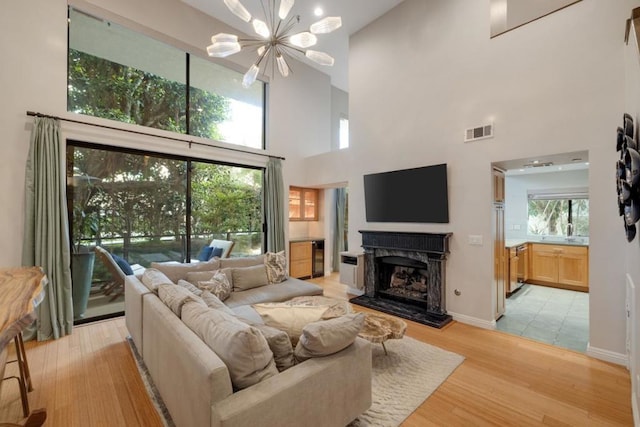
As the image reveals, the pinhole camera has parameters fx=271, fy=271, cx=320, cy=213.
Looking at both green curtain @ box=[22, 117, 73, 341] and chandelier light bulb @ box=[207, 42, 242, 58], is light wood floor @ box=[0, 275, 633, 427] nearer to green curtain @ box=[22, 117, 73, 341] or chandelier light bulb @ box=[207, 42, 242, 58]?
green curtain @ box=[22, 117, 73, 341]

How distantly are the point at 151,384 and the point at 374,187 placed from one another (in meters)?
3.88

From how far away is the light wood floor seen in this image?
1.98 meters

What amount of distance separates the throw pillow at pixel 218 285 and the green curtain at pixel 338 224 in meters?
3.89

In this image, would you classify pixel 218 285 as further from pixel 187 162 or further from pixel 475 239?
pixel 475 239

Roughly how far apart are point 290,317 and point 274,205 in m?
3.85

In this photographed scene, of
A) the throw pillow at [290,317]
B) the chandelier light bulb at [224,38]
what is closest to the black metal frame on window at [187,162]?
the chandelier light bulb at [224,38]

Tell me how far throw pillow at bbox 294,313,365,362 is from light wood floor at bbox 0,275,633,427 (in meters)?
0.86

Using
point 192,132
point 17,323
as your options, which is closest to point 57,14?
point 192,132

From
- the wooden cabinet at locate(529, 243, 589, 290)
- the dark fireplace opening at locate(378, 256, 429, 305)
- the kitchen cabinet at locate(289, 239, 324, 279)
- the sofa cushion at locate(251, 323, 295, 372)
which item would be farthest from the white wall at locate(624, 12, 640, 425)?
the kitchen cabinet at locate(289, 239, 324, 279)

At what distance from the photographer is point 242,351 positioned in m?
1.37

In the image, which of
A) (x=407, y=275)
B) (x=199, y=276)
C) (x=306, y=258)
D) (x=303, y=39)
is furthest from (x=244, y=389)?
(x=306, y=258)

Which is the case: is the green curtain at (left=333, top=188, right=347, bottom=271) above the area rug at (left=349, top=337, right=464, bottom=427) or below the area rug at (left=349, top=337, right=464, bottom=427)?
above

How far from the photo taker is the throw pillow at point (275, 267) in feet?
13.0

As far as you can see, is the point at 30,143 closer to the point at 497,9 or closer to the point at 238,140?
the point at 238,140
